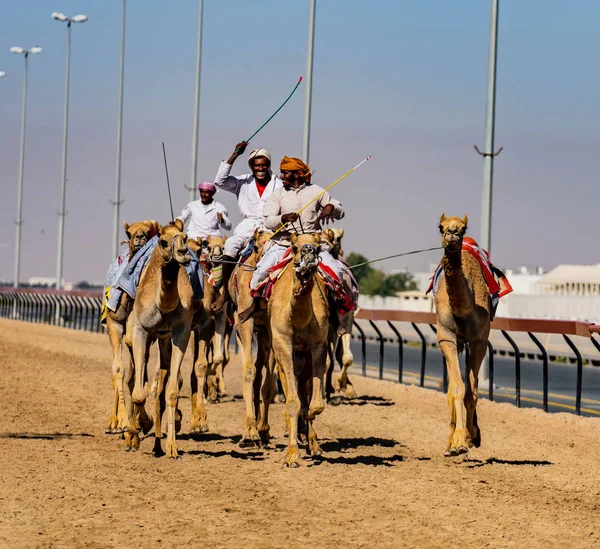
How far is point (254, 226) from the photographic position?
16.7 m

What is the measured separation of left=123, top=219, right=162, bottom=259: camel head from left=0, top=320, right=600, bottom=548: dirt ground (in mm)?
2054

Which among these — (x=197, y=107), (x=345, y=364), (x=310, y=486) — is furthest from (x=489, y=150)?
(x=197, y=107)

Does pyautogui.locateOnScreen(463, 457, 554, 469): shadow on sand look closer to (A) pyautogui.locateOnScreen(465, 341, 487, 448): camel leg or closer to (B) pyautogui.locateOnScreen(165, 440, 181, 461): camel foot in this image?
(A) pyautogui.locateOnScreen(465, 341, 487, 448): camel leg

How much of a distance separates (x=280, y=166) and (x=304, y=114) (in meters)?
20.8

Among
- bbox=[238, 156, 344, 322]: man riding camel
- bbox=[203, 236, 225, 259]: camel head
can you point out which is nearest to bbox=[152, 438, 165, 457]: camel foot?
bbox=[238, 156, 344, 322]: man riding camel

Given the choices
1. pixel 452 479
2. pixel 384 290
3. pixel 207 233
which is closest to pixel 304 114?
pixel 207 233

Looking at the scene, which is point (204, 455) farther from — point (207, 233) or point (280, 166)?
point (207, 233)

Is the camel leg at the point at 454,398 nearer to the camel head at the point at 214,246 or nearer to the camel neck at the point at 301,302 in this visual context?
the camel neck at the point at 301,302

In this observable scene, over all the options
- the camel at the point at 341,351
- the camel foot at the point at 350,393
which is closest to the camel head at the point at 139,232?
the camel at the point at 341,351

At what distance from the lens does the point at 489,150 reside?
27641mm

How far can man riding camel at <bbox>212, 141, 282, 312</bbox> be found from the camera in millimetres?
16266

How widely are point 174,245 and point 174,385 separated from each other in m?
1.48

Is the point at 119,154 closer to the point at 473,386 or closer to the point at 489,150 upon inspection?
the point at 489,150

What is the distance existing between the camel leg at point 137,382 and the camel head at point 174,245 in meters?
0.99
